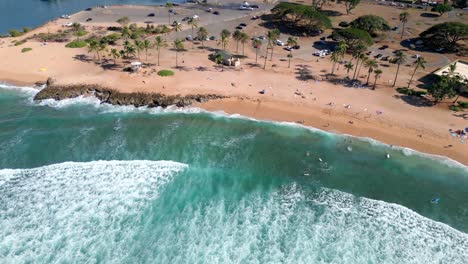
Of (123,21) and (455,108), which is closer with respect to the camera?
(455,108)

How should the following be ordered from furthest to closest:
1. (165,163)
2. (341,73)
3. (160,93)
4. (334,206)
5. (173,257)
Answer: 1. (341,73)
2. (160,93)
3. (165,163)
4. (334,206)
5. (173,257)

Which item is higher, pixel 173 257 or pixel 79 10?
pixel 79 10

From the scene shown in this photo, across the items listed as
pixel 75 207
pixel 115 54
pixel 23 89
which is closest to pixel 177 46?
pixel 115 54

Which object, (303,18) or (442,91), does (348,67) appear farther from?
(303,18)

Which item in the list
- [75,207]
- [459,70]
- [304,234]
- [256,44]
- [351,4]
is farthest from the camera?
[351,4]

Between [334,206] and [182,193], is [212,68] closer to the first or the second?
[182,193]

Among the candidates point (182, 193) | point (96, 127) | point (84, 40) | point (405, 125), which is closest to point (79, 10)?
point (84, 40)

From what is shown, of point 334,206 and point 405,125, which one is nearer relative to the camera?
point 334,206

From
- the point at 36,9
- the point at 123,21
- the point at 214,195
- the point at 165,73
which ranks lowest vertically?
the point at 214,195
